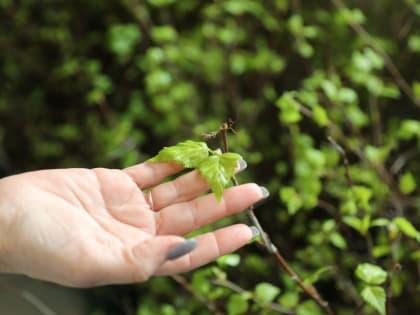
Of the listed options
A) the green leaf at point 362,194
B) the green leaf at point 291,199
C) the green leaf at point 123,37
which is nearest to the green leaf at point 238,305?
the green leaf at point 291,199

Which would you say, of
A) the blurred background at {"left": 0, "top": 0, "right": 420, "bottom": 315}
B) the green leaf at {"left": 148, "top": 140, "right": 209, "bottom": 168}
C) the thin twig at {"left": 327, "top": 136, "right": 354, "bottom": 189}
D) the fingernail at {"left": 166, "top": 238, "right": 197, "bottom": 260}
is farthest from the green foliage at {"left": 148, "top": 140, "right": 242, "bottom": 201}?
the blurred background at {"left": 0, "top": 0, "right": 420, "bottom": 315}

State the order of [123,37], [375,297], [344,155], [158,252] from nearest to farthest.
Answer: [158,252] < [375,297] < [344,155] < [123,37]

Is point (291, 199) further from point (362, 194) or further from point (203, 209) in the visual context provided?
point (203, 209)

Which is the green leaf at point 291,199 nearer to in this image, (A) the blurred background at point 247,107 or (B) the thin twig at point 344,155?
(A) the blurred background at point 247,107

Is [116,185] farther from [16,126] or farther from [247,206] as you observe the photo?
[16,126]

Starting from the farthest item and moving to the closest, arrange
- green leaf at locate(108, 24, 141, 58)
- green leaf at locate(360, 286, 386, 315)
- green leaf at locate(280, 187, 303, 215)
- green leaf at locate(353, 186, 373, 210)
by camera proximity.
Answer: green leaf at locate(108, 24, 141, 58) < green leaf at locate(280, 187, 303, 215) < green leaf at locate(353, 186, 373, 210) < green leaf at locate(360, 286, 386, 315)

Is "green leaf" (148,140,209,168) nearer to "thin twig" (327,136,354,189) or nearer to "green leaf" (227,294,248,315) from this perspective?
"thin twig" (327,136,354,189)

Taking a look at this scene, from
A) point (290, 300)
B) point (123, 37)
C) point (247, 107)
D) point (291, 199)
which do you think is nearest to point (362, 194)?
point (291, 199)
